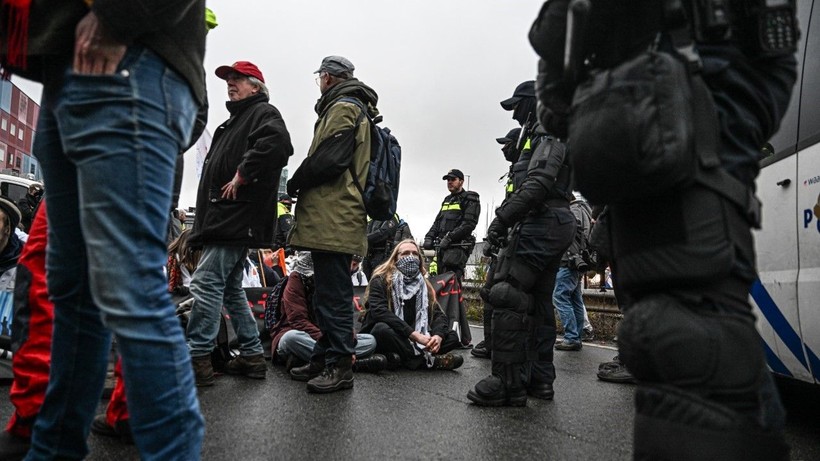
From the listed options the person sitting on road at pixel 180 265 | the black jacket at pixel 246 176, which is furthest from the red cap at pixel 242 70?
the person sitting on road at pixel 180 265

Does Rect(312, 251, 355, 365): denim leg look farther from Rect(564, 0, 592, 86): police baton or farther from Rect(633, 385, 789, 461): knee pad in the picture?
Rect(633, 385, 789, 461): knee pad

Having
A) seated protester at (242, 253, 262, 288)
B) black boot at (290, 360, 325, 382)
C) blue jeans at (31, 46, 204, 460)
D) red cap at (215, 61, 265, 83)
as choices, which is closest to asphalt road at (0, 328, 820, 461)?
black boot at (290, 360, 325, 382)

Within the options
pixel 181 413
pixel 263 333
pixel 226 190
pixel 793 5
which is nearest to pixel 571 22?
pixel 793 5

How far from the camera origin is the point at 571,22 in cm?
129

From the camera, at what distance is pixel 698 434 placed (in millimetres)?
1054

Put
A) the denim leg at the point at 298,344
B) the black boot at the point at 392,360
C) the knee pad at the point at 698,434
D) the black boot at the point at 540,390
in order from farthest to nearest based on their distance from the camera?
the black boot at the point at 392,360 < the denim leg at the point at 298,344 < the black boot at the point at 540,390 < the knee pad at the point at 698,434

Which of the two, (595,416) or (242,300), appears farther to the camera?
(242,300)

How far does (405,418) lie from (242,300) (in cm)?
156

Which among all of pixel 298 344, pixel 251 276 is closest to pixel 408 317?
pixel 298 344

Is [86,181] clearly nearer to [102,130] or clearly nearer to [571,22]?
[102,130]

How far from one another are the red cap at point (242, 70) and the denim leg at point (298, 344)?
5.84 ft

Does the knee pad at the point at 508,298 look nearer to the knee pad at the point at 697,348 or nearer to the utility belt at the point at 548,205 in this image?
the utility belt at the point at 548,205

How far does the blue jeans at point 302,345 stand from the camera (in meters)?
4.32

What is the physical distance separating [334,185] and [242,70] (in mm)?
1011
